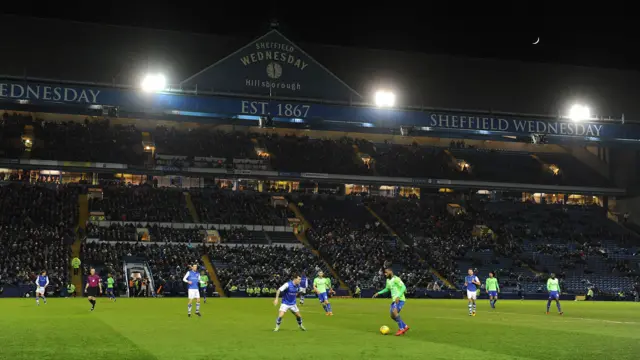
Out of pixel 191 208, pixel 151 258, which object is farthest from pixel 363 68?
pixel 151 258

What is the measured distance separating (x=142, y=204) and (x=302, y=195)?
54.5 feet

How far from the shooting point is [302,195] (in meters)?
73.2

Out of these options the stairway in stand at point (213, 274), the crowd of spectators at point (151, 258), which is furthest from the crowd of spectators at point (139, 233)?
the stairway in stand at point (213, 274)

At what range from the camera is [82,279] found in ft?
171

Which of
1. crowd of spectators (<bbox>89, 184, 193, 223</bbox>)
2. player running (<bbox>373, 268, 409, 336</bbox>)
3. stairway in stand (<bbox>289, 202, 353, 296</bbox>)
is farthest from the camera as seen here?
crowd of spectators (<bbox>89, 184, 193, 223</bbox>)

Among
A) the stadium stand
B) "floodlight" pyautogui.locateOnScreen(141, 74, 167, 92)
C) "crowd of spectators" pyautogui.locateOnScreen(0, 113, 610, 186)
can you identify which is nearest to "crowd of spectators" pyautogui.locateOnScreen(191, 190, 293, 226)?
"crowd of spectators" pyautogui.locateOnScreen(0, 113, 610, 186)

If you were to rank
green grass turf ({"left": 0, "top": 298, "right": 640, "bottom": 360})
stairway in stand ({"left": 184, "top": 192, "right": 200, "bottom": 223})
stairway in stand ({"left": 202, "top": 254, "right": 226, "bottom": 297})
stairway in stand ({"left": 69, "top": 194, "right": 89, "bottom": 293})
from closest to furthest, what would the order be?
green grass turf ({"left": 0, "top": 298, "right": 640, "bottom": 360}) < stairway in stand ({"left": 69, "top": 194, "right": 89, "bottom": 293}) < stairway in stand ({"left": 202, "top": 254, "right": 226, "bottom": 297}) < stairway in stand ({"left": 184, "top": 192, "right": 200, "bottom": 223})

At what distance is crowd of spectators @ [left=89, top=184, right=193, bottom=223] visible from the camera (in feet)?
202

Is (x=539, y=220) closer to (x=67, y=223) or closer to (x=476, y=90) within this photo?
(x=476, y=90)

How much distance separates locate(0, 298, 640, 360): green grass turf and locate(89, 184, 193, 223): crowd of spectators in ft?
99.8

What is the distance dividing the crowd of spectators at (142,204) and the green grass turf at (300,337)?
1197 inches

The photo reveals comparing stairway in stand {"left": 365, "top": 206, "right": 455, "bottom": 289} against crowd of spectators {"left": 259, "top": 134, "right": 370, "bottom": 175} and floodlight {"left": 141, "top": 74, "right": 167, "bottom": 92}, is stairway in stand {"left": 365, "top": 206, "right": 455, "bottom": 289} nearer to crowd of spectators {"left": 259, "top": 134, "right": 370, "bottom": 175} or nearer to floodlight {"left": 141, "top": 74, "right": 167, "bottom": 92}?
crowd of spectators {"left": 259, "top": 134, "right": 370, "bottom": 175}

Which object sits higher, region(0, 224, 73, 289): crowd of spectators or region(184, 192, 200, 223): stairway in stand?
region(184, 192, 200, 223): stairway in stand

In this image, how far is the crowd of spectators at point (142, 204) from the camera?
202 feet
